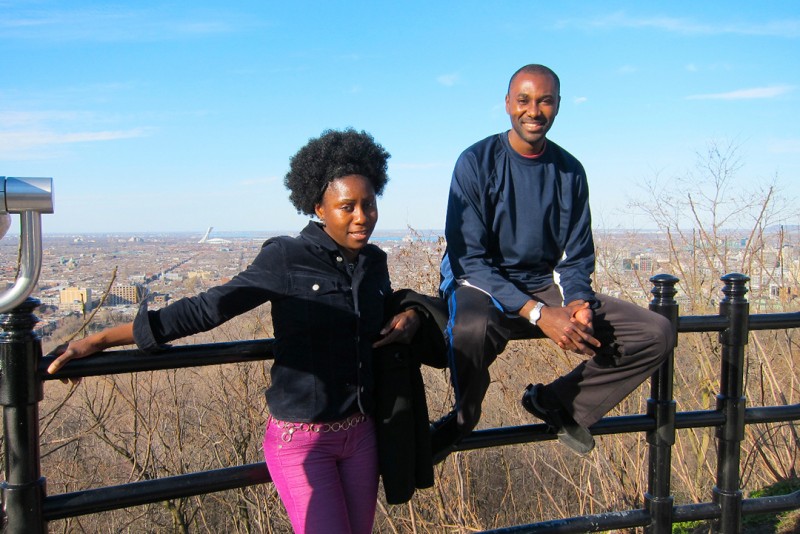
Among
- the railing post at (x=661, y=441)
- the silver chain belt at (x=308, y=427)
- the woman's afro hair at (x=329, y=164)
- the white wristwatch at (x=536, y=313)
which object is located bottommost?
the railing post at (x=661, y=441)

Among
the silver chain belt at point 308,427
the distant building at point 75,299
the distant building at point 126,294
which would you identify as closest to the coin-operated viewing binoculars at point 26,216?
the silver chain belt at point 308,427

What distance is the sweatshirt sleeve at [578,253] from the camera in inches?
109

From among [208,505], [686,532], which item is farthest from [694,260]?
[208,505]

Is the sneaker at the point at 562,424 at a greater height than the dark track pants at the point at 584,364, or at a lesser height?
lesser

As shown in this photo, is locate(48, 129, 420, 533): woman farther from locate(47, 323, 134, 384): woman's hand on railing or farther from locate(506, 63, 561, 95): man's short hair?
locate(506, 63, 561, 95): man's short hair

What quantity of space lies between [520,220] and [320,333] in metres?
1.05

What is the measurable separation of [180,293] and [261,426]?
2.30 meters

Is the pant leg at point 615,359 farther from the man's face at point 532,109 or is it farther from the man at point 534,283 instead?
the man's face at point 532,109

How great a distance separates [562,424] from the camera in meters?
2.76

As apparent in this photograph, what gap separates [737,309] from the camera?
2969mm

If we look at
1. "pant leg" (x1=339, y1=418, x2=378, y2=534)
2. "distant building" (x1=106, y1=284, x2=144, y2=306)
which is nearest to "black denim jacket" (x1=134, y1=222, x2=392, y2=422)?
"pant leg" (x1=339, y1=418, x2=378, y2=534)

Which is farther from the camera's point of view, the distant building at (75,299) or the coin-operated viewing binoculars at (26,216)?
the distant building at (75,299)

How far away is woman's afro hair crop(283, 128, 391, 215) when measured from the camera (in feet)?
7.89

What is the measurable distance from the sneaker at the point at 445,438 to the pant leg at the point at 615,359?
51 cm
